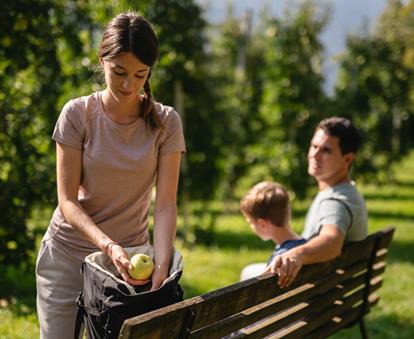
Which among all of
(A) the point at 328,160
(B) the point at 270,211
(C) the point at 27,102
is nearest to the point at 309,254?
(B) the point at 270,211

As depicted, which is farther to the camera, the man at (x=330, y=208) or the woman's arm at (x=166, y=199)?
the man at (x=330, y=208)

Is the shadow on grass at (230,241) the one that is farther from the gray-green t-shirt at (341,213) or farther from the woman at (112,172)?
the woman at (112,172)

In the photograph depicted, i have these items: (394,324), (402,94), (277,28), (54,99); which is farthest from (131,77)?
(402,94)

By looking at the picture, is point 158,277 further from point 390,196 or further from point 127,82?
point 390,196

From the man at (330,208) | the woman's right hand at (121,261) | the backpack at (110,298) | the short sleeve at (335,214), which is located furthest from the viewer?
the short sleeve at (335,214)

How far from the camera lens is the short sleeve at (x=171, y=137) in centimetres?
257

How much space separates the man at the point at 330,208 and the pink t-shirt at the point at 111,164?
0.83 m

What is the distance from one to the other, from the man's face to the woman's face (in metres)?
1.75

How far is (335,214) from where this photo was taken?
3508mm

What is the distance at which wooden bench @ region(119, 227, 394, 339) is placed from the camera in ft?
7.29

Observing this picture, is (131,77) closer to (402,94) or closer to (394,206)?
(394,206)

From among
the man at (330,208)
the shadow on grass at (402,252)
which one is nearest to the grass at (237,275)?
the shadow on grass at (402,252)

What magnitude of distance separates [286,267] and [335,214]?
0.63m

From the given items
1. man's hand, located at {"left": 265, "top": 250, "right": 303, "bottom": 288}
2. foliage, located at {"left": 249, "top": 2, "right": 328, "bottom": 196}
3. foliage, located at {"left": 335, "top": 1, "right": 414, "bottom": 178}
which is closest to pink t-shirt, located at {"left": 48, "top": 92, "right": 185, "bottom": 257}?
man's hand, located at {"left": 265, "top": 250, "right": 303, "bottom": 288}
